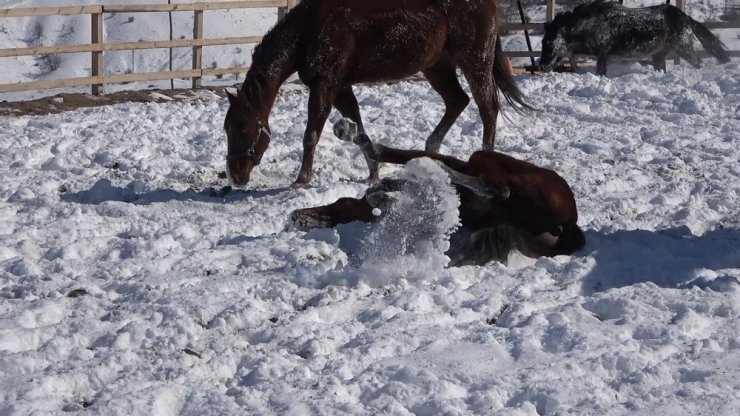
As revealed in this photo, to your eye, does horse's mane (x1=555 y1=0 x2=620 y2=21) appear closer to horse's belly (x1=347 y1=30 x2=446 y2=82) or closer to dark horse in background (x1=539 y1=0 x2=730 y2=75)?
dark horse in background (x1=539 y1=0 x2=730 y2=75)

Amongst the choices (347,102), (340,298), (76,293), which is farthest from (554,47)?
(76,293)

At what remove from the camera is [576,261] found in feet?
17.6

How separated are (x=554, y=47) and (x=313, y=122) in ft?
33.3

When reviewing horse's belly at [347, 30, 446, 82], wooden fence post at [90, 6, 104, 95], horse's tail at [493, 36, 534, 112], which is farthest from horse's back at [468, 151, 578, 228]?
wooden fence post at [90, 6, 104, 95]

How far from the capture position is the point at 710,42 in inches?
636

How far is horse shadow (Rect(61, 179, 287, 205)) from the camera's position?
23.9ft

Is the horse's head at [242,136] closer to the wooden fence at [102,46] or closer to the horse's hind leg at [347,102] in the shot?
the horse's hind leg at [347,102]

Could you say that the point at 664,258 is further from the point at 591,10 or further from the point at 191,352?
the point at 591,10

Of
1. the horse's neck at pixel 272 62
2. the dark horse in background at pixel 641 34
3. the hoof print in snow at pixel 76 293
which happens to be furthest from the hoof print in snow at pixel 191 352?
the dark horse in background at pixel 641 34

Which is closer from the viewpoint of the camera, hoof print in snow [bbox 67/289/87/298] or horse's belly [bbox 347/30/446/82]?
hoof print in snow [bbox 67/289/87/298]

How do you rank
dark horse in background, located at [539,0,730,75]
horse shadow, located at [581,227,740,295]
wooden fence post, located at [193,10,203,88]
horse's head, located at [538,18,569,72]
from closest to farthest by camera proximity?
horse shadow, located at [581,227,740,295] < wooden fence post, located at [193,10,203,88] < dark horse in background, located at [539,0,730,75] < horse's head, located at [538,18,569,72]

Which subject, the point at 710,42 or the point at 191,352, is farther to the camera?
the point at 710,42

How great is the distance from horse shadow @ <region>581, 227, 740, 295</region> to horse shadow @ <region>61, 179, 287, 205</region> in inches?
110

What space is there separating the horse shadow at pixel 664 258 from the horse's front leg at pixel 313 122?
2696mm
